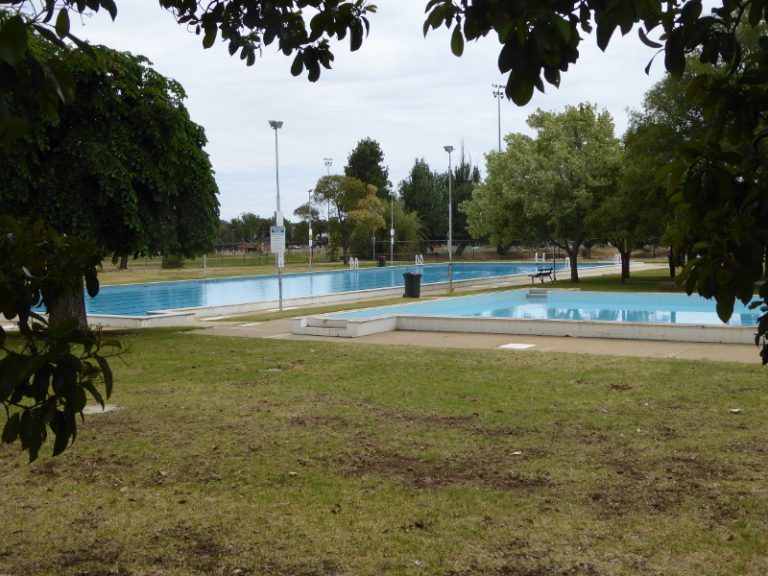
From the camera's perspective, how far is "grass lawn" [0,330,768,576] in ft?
15.1

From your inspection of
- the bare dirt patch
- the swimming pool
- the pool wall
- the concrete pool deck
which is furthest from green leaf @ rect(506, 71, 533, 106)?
the pool wall

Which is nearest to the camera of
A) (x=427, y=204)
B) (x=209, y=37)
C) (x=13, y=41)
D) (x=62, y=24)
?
(x=13, y=41)

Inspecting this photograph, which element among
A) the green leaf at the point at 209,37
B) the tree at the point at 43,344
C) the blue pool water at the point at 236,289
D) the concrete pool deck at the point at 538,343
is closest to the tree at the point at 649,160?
the blue pool water at the point at 236,289

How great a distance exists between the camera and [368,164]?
248ft

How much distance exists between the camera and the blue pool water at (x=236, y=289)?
98.8ft

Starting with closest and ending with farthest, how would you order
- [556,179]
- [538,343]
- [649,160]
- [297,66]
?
[297,66] → [538,343] → [649,160] → [556,179]

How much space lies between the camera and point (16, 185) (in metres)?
14.4

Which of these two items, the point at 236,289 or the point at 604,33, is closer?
the point at 604,33

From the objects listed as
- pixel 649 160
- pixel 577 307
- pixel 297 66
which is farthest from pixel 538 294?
pixel 297 66

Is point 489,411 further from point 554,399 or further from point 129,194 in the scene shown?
point 129,194

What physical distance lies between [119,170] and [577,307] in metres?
16.5

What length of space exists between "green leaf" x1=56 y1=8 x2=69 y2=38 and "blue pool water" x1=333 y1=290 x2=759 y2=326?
60.7ft

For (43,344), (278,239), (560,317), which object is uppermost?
(278,239)

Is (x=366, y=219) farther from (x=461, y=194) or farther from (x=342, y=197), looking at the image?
(x=461, y=194)
